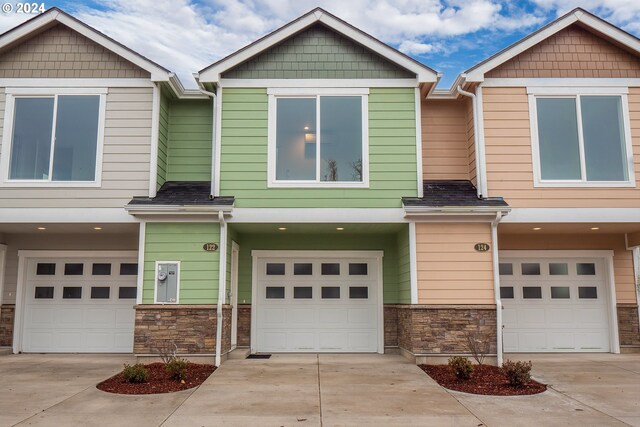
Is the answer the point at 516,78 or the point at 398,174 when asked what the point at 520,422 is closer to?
the point at 398,174

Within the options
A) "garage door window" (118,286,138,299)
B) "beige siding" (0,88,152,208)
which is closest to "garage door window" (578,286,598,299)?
"beige siding" (0,88,152,208)

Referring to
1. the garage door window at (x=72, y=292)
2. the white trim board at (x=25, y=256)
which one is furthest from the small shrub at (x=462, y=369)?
the garage door window at (x=72, y=292)

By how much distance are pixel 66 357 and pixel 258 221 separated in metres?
5.14

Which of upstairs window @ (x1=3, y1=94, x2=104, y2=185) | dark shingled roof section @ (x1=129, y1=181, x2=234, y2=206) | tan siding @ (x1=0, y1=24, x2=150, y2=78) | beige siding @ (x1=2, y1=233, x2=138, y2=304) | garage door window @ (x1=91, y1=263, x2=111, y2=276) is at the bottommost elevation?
garage door window @ (x1=91, y1=263, x2=111, y2=276)

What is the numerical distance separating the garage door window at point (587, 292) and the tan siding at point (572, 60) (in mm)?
4720

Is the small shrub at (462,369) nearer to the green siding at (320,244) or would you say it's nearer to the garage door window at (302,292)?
the green siding at (320,244)

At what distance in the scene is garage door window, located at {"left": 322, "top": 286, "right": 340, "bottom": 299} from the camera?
12000mm

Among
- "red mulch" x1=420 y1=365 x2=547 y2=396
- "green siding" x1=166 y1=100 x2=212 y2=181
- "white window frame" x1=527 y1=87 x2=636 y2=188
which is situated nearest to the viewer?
"red mulch" x1=420 y1=365 x2=547 y2=396

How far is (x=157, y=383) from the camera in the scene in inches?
324

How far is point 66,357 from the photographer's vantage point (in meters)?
11.3

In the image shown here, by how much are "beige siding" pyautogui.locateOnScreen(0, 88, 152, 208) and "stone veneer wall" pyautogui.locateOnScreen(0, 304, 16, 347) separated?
284cm

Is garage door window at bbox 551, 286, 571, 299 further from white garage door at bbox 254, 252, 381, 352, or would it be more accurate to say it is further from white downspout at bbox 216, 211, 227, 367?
white downspout at bbox 216, 211, 227, 367

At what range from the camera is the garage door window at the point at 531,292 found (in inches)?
477

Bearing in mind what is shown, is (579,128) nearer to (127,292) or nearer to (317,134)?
(317,134)
